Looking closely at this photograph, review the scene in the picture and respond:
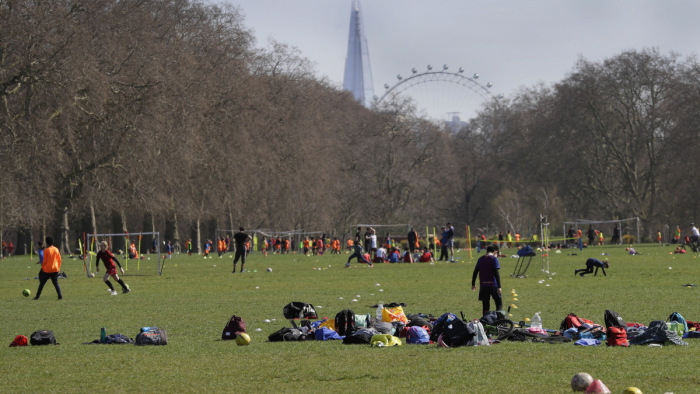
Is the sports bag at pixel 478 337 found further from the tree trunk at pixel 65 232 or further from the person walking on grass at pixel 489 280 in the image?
the tree trunk at pixel 65 232

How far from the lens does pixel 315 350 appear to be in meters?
15.0

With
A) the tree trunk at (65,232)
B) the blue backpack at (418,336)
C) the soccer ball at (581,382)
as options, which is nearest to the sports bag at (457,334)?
the blue backpack at (418,336)

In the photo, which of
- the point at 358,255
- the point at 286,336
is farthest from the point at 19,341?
the point at 358,255

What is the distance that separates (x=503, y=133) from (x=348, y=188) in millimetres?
20770

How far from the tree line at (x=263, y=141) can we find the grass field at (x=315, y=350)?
18886 mm

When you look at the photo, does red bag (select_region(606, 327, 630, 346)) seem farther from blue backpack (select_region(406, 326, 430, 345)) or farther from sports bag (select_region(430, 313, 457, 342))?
blue backpack (select_region(406, 326, 430, 345))

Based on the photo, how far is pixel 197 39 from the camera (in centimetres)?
6581

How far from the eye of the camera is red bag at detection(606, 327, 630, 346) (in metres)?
14.3

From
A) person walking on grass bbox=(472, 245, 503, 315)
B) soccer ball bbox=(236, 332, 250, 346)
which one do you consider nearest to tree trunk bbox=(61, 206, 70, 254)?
person walking on grass bbox=(472, 245, 503, 315)

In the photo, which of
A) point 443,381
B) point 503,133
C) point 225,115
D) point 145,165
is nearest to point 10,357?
point 443,381

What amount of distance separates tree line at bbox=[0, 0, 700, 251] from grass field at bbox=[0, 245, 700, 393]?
62.0 ft

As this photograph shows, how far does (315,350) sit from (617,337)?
4.56 metres

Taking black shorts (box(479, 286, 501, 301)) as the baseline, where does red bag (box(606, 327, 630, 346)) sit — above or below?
below

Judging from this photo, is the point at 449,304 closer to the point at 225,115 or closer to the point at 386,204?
the point at 225,115
